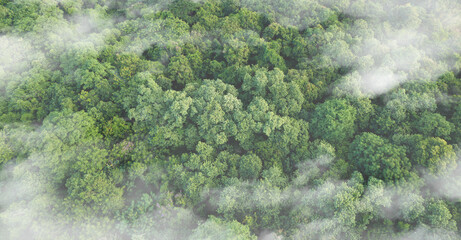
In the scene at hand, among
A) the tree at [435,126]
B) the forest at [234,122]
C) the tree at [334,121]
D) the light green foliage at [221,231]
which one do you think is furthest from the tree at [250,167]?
the tree at [435,126]

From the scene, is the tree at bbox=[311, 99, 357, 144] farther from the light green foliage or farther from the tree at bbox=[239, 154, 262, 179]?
the light green foliage

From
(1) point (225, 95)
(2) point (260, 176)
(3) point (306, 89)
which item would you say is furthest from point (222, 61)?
(2) point (260, 176)

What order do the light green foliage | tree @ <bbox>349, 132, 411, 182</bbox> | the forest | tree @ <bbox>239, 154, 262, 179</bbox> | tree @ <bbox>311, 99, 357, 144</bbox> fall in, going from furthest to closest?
tree @ <bbox>311, 99, 357, 144</bbox>
tree @ <bbox>239, 154, 262, 179</bbox>
tree @ <bbox>349, 132, 411, 182</bbox>
the forest
the light green foliage

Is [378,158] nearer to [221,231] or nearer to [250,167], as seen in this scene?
[250,167]

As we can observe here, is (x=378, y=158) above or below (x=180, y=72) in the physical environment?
below

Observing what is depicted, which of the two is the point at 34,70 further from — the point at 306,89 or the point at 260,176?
the point at 306,89

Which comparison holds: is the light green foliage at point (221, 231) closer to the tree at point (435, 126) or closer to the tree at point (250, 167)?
the tree at point (250, 167)

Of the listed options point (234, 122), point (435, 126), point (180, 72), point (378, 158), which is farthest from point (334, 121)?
point (180, 72)

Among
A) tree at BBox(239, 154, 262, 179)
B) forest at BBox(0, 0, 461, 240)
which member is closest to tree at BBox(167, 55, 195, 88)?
forest at BBox(0, 0, 461, 240)

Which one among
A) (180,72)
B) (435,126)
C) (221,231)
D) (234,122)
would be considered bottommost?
(221,231)
